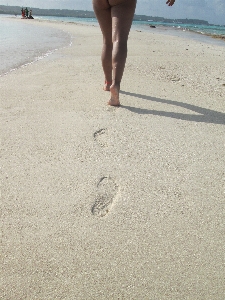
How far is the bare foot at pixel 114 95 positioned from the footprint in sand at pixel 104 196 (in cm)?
98

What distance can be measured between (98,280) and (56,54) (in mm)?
4279

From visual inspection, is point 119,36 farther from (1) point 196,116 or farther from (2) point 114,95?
(1) point 196,116

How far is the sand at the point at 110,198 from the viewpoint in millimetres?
856

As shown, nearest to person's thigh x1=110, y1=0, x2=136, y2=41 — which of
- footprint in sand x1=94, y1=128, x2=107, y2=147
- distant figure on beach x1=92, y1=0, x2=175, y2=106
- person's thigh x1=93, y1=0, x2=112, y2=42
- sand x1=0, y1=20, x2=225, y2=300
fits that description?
distant figure on beach x1=92, y1=0, x2=175, y2=106

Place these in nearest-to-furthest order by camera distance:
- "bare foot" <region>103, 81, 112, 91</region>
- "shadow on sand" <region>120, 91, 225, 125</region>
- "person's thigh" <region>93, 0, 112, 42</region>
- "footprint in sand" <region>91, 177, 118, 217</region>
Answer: "footprint in sand" <region>91, 177, 118, 217</region>, "shadow on sand" <region>120, 91, 225, 125</region>, "person's thigh" <region>93, 0, 112, 42</region>, "bare foot" <region>103, 81, 112, 91</region>

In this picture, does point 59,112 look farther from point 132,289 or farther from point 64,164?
Result: point 132,289

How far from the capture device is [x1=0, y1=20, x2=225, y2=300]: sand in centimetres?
86

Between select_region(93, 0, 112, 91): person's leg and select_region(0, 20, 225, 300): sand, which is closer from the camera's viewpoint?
select_region(0, 20, 225, 300): sand

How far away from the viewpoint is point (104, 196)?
1.22 m

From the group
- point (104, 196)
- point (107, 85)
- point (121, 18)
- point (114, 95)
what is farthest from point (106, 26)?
point (104, 196)

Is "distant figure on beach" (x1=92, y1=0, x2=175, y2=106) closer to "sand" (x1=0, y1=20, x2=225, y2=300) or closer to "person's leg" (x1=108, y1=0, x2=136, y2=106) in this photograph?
"person's leg" (x1=108, y1=0, x2=136, y2=106)

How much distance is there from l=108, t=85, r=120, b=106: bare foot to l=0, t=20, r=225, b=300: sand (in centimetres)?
8

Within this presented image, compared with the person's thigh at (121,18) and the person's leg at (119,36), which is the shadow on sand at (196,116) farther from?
the person's thigh at (121,18)

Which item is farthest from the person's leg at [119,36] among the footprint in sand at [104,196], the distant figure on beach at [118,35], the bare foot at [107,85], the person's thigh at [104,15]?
the footprint in sand at [104,196]
